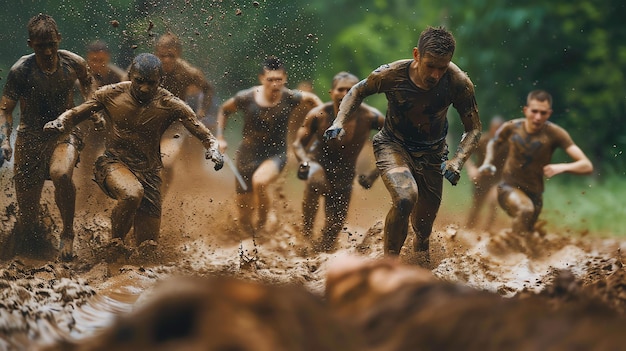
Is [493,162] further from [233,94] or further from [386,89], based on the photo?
[386,89]

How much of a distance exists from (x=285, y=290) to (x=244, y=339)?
386mm

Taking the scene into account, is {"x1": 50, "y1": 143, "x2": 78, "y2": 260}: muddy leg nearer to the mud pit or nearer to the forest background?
the mud pit

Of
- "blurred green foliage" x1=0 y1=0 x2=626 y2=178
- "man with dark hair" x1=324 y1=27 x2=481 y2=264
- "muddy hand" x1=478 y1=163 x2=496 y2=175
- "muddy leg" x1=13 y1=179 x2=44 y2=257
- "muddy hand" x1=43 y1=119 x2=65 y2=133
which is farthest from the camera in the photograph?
"blurred green foliage" x1=0 y1=0 x2=626 y2=178

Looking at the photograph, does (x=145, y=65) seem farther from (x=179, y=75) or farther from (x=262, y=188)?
(x=262, y=188)

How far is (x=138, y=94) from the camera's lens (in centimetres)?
891

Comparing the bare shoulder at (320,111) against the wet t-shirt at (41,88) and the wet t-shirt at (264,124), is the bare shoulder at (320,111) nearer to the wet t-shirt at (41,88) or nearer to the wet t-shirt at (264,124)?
the wet t-shirt at (264,124)

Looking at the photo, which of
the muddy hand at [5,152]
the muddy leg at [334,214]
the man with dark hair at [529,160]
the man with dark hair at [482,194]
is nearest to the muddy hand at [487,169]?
the man with dark hair at [529,160]

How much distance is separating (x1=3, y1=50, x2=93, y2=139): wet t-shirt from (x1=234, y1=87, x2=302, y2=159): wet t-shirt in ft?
6.58

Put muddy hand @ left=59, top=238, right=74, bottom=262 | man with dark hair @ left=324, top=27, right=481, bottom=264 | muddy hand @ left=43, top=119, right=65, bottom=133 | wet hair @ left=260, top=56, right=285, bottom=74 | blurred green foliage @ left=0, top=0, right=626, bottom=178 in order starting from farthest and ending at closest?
blurred green foliage @ left=0, top=0, right=626, bottom=178 → wet hair @ left=260, top=56, right=285, bottom=74 → muddy hand @ left=59, top=238, right=74, bottom=262 → muddy hand @ left=43, top=119, right=65, bottom=133 → man with dark hair @ left=324, top=27, right=481, bottom=264

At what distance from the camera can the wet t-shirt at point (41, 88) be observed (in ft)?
30.6

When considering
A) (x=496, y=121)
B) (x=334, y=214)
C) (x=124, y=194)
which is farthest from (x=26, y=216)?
(x=496, y=121)

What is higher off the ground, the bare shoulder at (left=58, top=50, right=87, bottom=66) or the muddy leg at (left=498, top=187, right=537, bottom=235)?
the bare shoulder at (left=58, top=50, right=87, bottom=66)

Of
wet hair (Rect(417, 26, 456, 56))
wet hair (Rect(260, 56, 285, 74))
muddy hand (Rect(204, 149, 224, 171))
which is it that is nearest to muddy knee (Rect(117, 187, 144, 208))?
muddy hand (Rect(204, 149, 224, 171))

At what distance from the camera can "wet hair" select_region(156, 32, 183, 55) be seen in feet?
36.0
